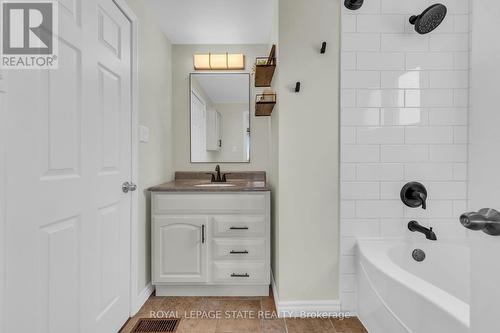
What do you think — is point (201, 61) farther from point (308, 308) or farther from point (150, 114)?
point (308, 308)

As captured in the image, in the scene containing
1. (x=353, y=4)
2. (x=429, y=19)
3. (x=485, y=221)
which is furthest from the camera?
(x=353, y=4)

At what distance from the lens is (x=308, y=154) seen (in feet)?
6.06

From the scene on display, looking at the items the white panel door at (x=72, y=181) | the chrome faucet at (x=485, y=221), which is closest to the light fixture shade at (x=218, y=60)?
the white panel door at (x=72, y=181)

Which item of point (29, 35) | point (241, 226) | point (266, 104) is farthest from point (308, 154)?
point (29, 35)

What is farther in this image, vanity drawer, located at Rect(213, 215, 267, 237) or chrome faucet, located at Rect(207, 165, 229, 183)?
chrome faucet, located at Rect(207, 165, 229, 183)

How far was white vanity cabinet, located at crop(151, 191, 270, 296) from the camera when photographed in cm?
212

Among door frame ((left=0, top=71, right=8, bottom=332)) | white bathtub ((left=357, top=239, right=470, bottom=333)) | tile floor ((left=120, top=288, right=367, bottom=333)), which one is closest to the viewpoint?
door frame ((left=0, top=71, right=8, bottom=332))

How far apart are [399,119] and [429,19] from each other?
598mm

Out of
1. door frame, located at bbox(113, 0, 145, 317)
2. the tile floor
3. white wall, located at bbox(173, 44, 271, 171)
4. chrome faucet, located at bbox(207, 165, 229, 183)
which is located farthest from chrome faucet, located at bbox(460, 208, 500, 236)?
white wall, located at bbox(173, 44, 271, 171)

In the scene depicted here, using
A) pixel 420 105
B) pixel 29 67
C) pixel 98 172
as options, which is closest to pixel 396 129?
pixel 420 105

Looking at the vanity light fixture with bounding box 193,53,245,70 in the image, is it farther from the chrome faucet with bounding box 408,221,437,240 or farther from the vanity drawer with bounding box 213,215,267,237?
the chrome faucet with bounding box 408,221,437,240

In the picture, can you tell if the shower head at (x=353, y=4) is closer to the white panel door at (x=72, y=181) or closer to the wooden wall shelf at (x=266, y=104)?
the wooden wall shelf at (x=266, y=104)

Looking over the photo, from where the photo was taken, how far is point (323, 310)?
1854mm

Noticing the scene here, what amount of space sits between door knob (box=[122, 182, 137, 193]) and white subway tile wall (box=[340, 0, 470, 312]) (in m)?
1.41
